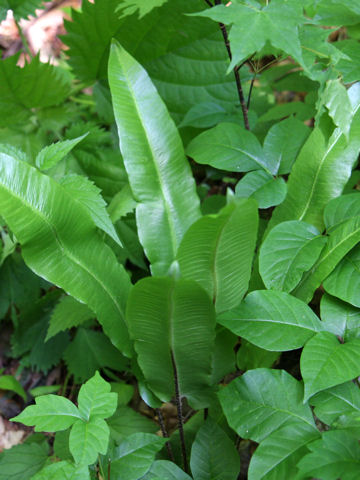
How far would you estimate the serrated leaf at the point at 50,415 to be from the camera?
2.48 feet

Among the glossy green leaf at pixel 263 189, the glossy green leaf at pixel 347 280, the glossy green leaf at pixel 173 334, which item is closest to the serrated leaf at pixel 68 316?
the glossy green leaf at pixel 173 334

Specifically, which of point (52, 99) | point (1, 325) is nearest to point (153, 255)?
point (52, 99)

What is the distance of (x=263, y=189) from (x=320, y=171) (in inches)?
5.1

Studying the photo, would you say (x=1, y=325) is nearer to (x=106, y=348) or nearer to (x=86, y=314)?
(x=106, y=348)

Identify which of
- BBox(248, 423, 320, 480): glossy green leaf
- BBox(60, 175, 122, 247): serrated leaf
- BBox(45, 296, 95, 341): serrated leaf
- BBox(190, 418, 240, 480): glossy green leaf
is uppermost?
BBox(60, 175, 122, 247): serrated leaf

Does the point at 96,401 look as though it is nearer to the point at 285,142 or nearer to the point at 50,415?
the point at 50,415

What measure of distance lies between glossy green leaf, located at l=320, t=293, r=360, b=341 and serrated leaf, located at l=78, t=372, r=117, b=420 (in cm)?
43

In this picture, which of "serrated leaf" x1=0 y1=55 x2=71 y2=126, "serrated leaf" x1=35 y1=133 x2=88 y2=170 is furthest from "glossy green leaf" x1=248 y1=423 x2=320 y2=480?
"serrated leaf" x1=0 y1=55 x2=71 y2=126

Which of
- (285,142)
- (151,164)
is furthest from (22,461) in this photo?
(285,142)

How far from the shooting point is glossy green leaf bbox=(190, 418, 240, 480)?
89 cm

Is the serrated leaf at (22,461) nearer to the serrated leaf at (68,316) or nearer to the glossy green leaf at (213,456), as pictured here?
the serrated leaf at (68,316)

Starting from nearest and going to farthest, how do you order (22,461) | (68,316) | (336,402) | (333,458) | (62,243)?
(333,458), (336,402), (62,243), (22,461), (68,316)

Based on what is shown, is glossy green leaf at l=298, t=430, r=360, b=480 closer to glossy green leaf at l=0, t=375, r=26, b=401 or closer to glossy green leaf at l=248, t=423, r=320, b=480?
glossy green leaf at l=248, t=423, r=320, b=480

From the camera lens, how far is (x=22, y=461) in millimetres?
1104
